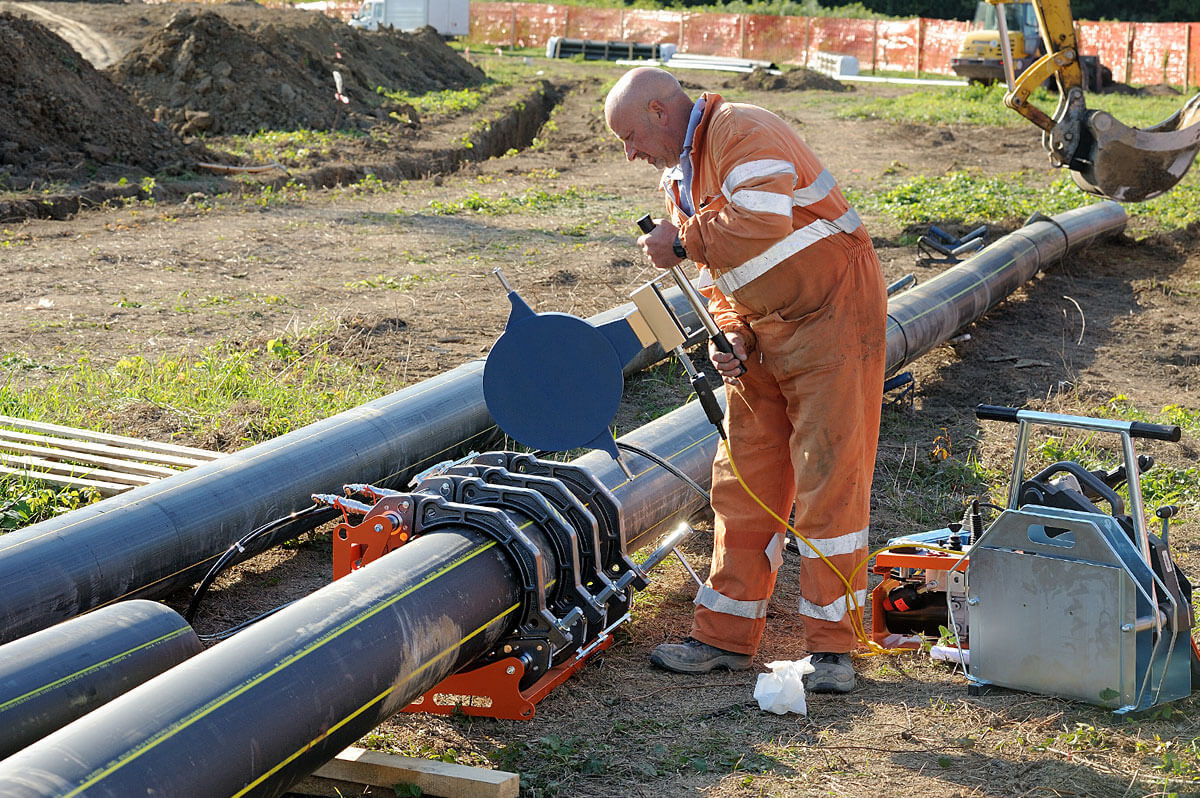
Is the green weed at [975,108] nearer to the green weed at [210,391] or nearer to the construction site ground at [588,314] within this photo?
the construction site ground at [588,314]

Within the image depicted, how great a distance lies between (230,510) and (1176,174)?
8.22 meters

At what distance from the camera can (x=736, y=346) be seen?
3.86 meters

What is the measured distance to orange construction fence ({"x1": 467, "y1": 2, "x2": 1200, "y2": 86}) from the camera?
1464 inches

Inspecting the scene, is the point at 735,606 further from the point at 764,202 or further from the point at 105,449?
the point at 105,449

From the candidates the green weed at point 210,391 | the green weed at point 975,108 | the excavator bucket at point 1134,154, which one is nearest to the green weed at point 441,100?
the green weed at point 975,108

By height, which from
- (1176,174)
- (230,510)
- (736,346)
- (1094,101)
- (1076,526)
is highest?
(1094,101)

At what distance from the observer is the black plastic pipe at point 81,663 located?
276 centimetres

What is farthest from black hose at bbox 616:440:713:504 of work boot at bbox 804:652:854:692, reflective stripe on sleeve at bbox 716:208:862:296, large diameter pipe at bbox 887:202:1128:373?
large diameter pipe at bbox 887:202:1128:373

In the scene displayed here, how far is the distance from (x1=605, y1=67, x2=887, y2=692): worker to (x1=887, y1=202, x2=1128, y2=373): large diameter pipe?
2956 millimetres

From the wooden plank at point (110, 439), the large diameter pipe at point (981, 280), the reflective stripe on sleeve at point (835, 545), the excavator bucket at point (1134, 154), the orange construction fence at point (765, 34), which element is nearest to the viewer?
the reflective stripe on sleeve at point (835, 545)

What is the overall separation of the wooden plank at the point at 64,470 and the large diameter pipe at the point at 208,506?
737 millimetres

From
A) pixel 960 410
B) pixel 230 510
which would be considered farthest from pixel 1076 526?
pixel 960 410

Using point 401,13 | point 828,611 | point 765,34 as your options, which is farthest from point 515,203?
point 765,34

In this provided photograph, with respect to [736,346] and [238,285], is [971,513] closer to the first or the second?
[736,346]
